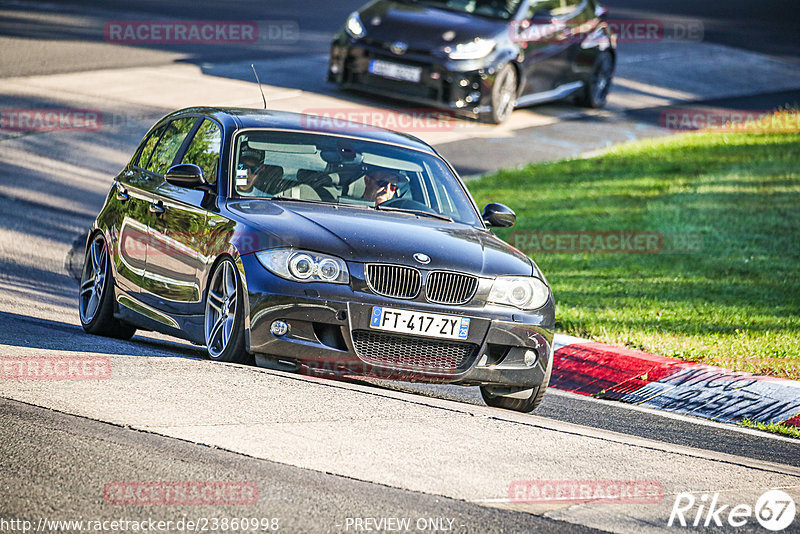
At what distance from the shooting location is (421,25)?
19.1 metres

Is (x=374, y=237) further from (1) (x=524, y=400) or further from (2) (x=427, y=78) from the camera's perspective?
(2) (x=427, y=78)

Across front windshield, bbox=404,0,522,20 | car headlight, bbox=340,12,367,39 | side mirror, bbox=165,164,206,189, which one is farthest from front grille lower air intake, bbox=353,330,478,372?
front windshield, bbox=404,0,522,20

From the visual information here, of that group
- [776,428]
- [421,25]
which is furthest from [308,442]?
[421,25]

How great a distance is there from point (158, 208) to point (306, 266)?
69.1 inches

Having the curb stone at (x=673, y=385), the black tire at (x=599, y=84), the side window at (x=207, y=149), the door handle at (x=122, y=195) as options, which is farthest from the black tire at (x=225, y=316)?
the black tire at (x=599, y=84)

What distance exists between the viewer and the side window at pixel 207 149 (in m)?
8.45

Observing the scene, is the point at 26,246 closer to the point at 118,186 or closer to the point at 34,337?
the point at 118,186

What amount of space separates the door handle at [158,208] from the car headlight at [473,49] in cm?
1061

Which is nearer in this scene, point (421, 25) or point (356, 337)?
point (356, 337)

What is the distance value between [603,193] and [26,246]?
6875 mm

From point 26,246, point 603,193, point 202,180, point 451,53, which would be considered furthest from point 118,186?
point 451,53

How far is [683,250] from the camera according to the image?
1311 centimetres

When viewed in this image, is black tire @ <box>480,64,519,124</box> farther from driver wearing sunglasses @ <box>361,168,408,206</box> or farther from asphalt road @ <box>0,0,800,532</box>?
driver wearing sunglasses @ <box>361,168,408,206</box>

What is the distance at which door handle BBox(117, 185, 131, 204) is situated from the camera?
916cm
